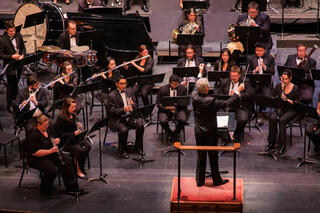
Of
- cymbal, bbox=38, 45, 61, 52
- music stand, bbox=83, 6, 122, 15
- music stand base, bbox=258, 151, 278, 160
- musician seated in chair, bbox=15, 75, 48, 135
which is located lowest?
music stand base, bbox=258, 151, 278, 160

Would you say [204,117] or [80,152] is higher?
[204,117]

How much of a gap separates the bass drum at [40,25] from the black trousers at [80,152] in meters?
4.18

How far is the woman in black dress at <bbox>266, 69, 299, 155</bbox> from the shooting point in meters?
8.77

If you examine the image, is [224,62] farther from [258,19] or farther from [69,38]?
[69,38]

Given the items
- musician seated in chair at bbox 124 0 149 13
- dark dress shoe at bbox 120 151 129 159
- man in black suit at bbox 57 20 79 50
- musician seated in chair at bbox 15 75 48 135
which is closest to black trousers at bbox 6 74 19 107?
man in black suit at bbox 57 20 79 50

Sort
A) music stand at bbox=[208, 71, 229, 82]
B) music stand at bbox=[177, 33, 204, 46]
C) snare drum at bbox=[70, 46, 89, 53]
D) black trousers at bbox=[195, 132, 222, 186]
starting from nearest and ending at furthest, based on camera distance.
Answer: black trousers at bbox=[195, 132, 222, 186], music stand at bbox=[208, 71, 229, 82], music stand at bbox=[177, 33, 204, 46], snare drum at bbox=[70, 46, 89, 53]

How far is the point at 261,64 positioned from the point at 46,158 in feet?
13.1

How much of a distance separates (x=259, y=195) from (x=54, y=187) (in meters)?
2.72

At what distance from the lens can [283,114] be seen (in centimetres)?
894

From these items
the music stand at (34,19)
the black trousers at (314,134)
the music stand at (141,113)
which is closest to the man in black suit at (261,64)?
the black trousers at (314,134)

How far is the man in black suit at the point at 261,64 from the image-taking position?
9672 mm

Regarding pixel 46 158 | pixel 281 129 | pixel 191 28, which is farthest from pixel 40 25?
pixel 281 129

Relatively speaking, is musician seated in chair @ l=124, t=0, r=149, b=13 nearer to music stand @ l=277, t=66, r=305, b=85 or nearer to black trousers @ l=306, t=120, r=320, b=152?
music stand @ l=277, t=66, r=305, b=85

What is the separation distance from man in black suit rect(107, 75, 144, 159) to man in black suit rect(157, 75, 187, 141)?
0.44 m
